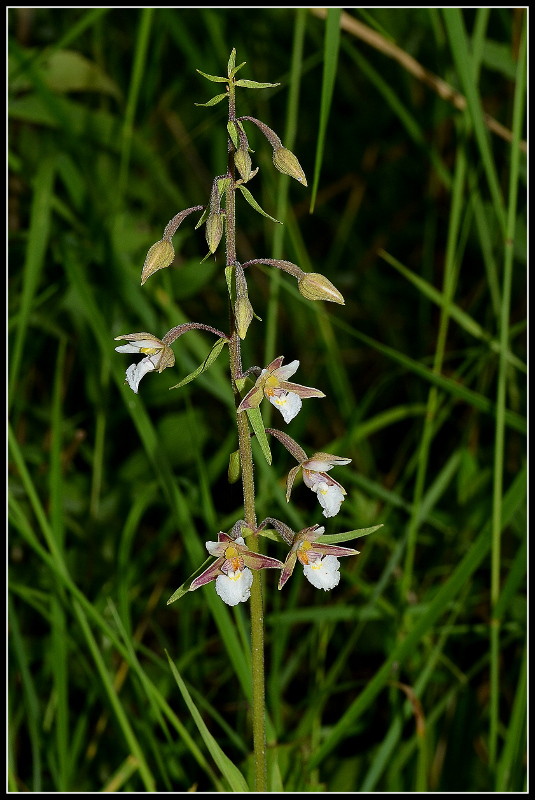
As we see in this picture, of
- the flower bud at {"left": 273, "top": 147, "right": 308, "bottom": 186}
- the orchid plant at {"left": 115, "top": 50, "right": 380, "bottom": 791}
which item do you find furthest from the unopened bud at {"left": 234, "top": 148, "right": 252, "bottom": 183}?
the flower bud at {"left": 273, "top": 147, "right": 308, "bottom": 186}

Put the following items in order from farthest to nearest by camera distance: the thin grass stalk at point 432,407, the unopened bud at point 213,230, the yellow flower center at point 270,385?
the thin grass stalk at point 432,407 → the yellow flower center at point 270,385 → the unopened bud at point 213,230

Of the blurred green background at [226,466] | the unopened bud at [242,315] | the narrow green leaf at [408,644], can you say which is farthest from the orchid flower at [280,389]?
the narrow green leaf at [408,644]

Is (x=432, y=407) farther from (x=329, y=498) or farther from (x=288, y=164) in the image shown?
(x=288, y=164)

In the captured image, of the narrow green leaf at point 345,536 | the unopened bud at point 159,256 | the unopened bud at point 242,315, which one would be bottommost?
the narrow green leaf at point 345,536

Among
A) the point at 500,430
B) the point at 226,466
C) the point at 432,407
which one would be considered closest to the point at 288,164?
the point at 500,430

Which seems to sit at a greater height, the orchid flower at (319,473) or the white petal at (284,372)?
the white petal at (284,372)

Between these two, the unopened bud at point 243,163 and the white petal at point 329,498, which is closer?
the unopened bud at point 243,163

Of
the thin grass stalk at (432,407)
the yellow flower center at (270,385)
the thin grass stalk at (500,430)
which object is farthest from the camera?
the thin grass stalk at (432,407)

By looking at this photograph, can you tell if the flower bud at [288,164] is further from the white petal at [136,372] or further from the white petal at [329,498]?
the white petal at [329,498]
